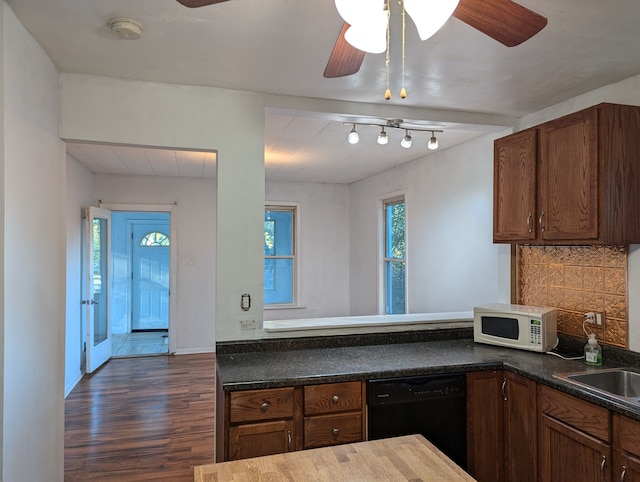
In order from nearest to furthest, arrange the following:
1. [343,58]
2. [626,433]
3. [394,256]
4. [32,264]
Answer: [343,58] < [626,433] < [32,264] < [394,256]

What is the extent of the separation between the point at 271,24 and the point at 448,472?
71.2 inches

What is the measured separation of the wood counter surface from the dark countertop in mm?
707

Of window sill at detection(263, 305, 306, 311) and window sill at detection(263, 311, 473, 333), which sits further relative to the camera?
window sill at detection(263, 305, 306, 311)

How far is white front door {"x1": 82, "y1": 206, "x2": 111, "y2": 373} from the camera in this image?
4918 millimetres

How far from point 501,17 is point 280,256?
18.6 ft

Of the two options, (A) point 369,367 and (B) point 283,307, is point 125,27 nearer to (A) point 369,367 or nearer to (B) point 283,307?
(A) point 369,367

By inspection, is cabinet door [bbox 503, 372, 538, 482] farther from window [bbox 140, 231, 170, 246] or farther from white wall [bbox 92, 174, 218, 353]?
window [bbox 140, 231, 170, 246]

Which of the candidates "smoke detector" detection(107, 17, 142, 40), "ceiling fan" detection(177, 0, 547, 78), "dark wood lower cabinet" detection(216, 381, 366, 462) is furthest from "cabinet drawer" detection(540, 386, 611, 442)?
"smoke detector" detection(107, 17, 142, 40)

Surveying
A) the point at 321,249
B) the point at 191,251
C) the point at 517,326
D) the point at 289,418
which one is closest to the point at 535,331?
the point at 517,326

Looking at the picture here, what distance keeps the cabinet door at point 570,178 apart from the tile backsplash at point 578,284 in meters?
0.33

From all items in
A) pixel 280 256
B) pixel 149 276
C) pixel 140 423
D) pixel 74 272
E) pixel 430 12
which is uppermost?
pixel 430 12

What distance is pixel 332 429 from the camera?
2172 millimetres

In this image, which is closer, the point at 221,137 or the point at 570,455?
the point at 570,455

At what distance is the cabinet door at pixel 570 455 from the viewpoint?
6.23 ft
